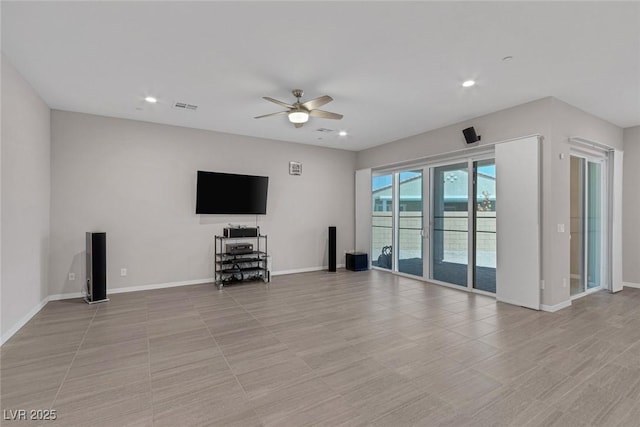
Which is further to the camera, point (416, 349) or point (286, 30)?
point (416, 349)

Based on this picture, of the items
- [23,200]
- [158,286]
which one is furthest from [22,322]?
[158,286]

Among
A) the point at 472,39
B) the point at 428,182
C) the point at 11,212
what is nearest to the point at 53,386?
the point at 11,212

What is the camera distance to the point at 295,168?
705 centimetres

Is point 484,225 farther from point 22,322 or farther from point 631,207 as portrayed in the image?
point 22,322

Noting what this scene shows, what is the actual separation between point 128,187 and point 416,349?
5230mm

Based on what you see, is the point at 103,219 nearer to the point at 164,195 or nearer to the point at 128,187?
the point at 128,187

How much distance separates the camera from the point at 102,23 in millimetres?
2646

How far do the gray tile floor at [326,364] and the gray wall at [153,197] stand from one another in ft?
3.26

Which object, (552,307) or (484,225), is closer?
(552,307)

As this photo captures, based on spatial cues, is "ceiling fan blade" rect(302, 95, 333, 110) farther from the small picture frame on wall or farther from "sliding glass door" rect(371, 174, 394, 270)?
"sliding glass door" rect(371, 174, 394, 270)

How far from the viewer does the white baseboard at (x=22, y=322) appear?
320cm

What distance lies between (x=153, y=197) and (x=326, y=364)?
176 inches

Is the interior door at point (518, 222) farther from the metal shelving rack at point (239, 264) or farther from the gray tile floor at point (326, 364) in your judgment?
the metal shelving rack at point (239, 264)

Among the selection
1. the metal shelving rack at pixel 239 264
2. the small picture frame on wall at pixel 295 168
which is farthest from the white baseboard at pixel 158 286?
the small picture frame on wall at pixel 295 168
